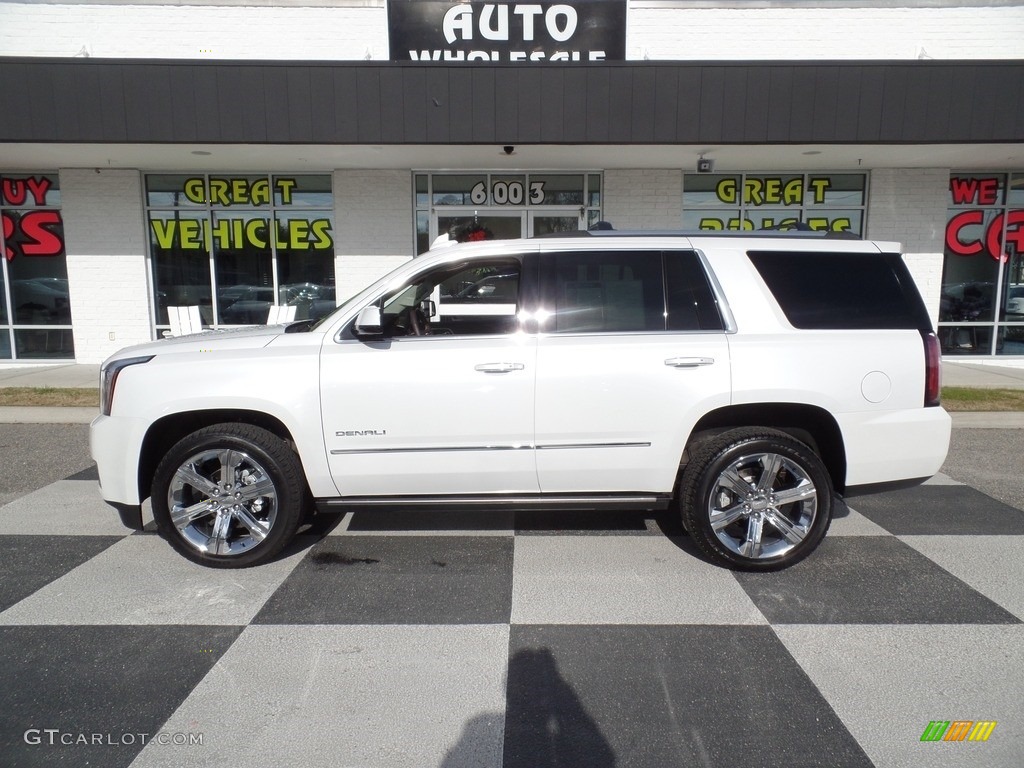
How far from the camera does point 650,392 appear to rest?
3949 millimetres

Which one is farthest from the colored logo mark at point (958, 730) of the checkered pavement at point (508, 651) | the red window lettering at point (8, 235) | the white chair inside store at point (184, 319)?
the red window lettering at point (8, 235)

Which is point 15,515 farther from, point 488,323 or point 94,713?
point 488,323

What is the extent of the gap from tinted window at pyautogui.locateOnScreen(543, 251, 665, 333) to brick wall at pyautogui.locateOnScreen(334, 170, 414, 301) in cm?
816

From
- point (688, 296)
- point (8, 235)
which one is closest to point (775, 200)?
point (688, 296)

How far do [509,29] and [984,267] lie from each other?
930cm

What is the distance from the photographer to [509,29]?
1103cm

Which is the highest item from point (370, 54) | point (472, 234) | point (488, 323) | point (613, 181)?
point (370, 54)

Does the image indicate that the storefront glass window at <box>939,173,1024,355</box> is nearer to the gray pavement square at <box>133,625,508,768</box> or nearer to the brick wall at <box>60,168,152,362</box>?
the gray pavement square at <box>133,625,508,768</box>

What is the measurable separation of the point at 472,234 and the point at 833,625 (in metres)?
9.61

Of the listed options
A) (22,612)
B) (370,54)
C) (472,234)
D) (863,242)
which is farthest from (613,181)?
(22,612)

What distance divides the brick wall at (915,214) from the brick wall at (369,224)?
26.4 feet

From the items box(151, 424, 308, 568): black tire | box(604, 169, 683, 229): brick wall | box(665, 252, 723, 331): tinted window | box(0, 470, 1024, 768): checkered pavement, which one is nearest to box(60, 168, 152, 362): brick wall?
box(604, 169, 683, 229): brick wall

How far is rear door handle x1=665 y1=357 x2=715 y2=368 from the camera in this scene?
13.0 ft

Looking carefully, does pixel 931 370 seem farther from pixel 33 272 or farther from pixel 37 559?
pixel 33 272
